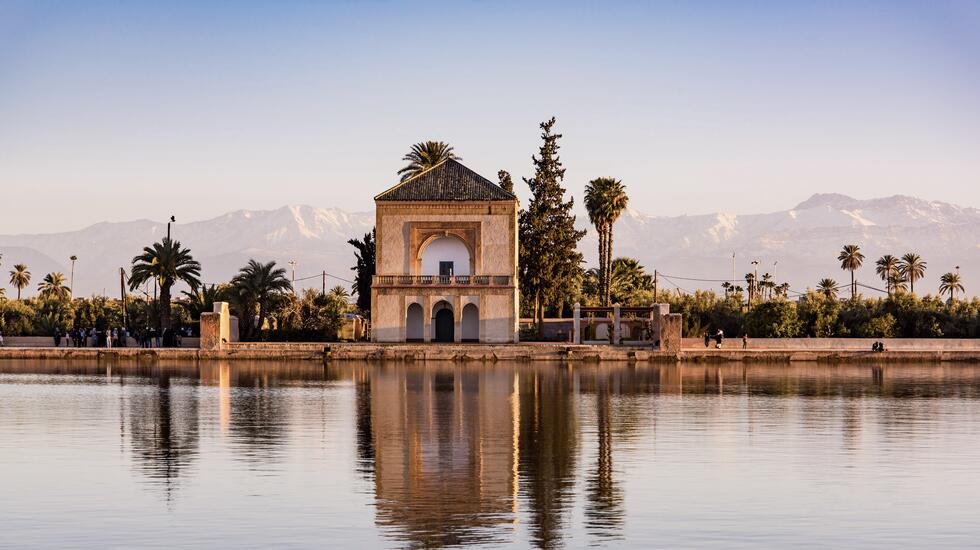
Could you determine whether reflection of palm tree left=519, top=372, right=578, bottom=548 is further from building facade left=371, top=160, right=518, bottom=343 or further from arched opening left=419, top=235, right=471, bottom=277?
arched opening left=419, top=235, right=471, bottom=277

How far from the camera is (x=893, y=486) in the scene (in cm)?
1756

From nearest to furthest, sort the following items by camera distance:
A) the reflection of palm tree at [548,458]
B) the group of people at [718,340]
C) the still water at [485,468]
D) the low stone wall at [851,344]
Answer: the still water at [485,468]
the reflection of palm tree at [548,458]
the group of people at [718,340]
the low stone wall at [851,344]

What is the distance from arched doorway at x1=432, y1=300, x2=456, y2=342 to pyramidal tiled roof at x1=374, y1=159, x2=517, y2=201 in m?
5.00

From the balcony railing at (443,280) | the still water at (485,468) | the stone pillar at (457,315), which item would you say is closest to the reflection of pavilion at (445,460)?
the still water at (485,468)

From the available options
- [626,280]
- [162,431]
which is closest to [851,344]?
[626,280]

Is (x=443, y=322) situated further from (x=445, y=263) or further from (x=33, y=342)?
(x=33, y=342)

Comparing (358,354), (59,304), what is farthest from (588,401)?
(59,304)

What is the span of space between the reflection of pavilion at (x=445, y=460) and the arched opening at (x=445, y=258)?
79.8ft

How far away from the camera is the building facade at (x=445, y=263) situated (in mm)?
58125

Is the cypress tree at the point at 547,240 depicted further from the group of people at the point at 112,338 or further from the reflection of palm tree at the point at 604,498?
the reflection of palm tree at the point at 604,498

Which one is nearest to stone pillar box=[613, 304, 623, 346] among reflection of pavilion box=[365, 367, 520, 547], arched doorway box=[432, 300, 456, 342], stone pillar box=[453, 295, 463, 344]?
stone pillar box=[453, 295, 463, 344]

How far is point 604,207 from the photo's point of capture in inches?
2830

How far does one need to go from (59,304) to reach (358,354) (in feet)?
89.0

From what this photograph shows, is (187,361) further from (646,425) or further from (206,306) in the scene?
(646,425)
